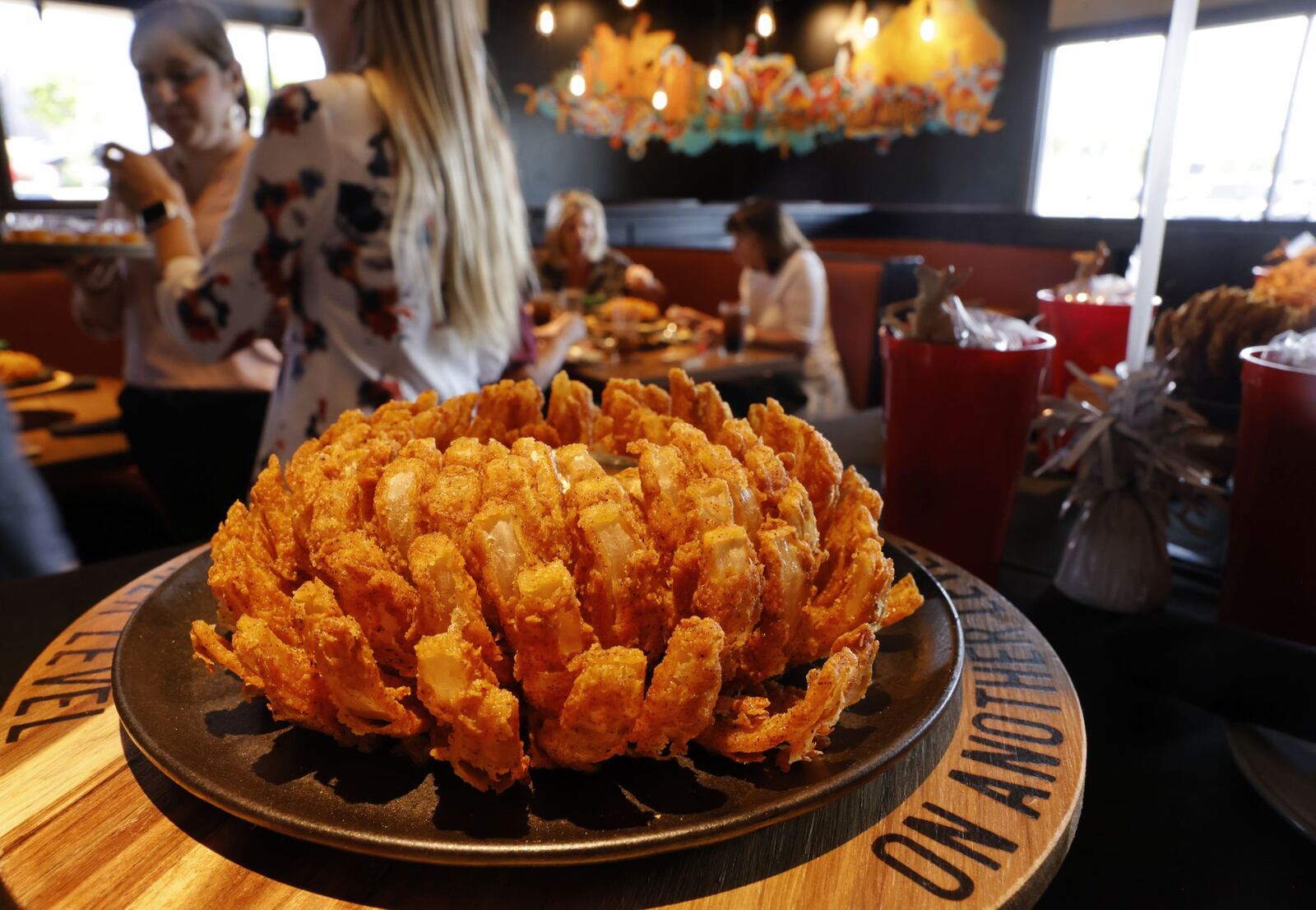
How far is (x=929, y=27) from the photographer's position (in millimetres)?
8359

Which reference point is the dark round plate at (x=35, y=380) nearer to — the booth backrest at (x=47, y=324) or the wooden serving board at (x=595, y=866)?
the booth backrest at (x=47, y=324)

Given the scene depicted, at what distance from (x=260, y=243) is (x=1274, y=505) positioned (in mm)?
1514

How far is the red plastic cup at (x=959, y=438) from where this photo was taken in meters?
0.90

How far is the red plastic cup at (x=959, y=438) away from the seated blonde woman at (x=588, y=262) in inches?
153

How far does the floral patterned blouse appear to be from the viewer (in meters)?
1.44

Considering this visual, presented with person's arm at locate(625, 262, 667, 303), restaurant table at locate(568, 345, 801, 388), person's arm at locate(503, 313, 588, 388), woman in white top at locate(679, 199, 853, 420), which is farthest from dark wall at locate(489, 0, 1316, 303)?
person's arm at locate(503, 313, 588, 388)

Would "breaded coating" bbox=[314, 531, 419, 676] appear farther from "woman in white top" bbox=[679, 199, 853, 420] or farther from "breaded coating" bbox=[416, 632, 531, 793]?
"woman in white top" bbox=[679, 199, 853, 420]

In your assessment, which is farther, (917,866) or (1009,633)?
(1009,633)

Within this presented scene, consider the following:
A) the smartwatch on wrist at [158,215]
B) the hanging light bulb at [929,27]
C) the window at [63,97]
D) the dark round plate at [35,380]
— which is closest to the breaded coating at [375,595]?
the smartwatch on wrist at [158,215]

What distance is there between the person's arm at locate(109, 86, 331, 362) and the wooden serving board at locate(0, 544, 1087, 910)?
1.05m

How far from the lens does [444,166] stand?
60.5 inches

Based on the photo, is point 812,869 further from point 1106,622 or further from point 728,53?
point 728,53

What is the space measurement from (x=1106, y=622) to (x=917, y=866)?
0.52 metres

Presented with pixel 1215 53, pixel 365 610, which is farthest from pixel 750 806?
pixel 1215 53
